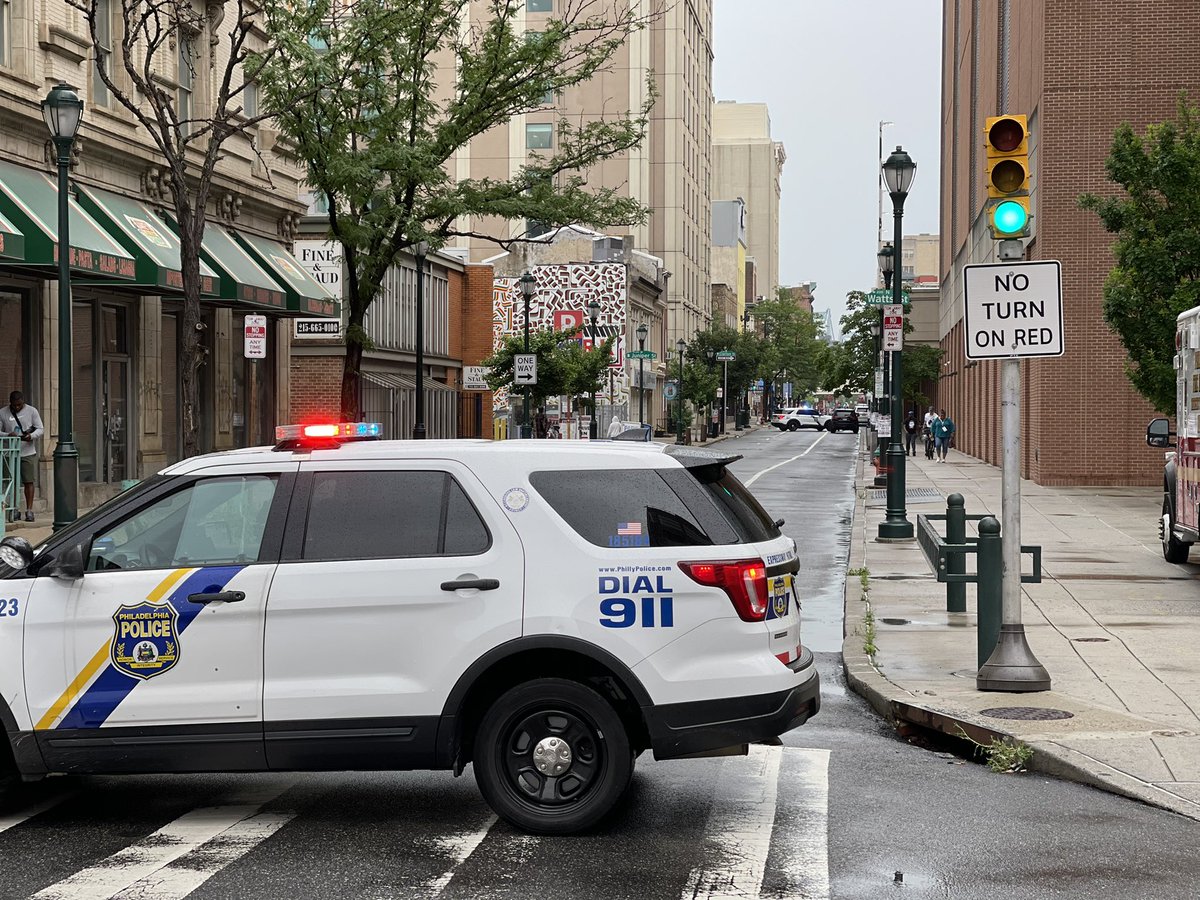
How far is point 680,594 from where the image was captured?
21.9ft

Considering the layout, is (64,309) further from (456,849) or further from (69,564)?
(456,849)

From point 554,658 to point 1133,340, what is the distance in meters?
22.4

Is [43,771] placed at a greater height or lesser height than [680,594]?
lesser

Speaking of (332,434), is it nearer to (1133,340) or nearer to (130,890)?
(130,890)

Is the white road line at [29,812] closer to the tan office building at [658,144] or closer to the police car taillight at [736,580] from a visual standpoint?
the police car taillight at [736,580]

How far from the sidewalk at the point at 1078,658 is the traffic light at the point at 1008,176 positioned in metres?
3.12

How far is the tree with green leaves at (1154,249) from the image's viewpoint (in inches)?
1032

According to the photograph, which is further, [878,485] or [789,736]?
[878,485]

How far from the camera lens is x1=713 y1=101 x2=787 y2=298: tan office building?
611 ft

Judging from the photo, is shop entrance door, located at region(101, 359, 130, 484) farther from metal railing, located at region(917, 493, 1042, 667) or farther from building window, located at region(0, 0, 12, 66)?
metal railing, located at region(917, 493, 1042, 667)

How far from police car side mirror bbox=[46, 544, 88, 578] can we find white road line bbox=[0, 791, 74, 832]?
1261 mm

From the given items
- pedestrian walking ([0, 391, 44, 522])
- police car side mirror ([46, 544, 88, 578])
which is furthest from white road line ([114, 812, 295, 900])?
pedestrian walking ([0, 391, 44, 522])

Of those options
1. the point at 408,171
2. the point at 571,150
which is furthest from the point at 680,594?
the point at 571,150

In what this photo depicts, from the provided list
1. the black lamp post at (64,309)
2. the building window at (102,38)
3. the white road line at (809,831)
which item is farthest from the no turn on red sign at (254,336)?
the white road line at (809,831)
